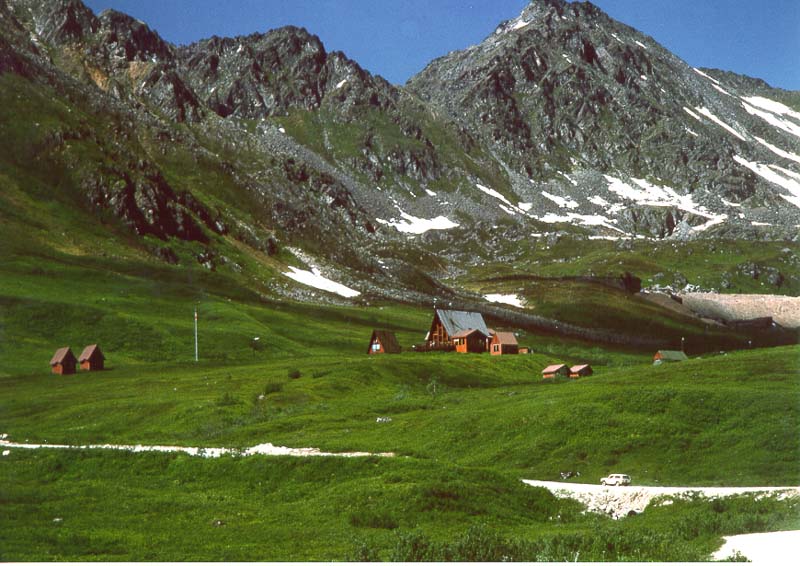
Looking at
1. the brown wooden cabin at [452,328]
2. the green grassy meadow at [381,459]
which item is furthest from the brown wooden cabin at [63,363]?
the brown wooden cabin at [452,328]

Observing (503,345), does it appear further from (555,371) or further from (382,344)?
(555,371)

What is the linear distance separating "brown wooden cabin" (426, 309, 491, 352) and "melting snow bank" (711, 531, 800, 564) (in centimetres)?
14327

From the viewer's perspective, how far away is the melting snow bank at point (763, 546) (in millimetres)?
24955

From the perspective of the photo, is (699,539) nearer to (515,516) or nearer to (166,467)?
(515,516)

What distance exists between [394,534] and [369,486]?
9.46m

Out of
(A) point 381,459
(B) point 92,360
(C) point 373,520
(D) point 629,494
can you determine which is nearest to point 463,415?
(A) point 381,459

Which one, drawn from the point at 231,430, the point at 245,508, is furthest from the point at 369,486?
the point at 231,430

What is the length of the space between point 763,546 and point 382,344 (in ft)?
442

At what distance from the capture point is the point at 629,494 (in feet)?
146

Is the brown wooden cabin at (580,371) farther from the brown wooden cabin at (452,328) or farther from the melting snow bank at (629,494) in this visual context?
the melting snow bank at (629,494)

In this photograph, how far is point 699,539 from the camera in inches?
1224

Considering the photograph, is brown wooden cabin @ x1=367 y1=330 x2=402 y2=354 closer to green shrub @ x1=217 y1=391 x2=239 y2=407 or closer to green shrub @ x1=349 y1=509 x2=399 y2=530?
green shrub @ x1=217 y1=391 x2=239 y2=407

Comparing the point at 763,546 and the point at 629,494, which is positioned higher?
the point at 763,546

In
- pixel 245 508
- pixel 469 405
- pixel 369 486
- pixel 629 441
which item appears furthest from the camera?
pixel 469 405
